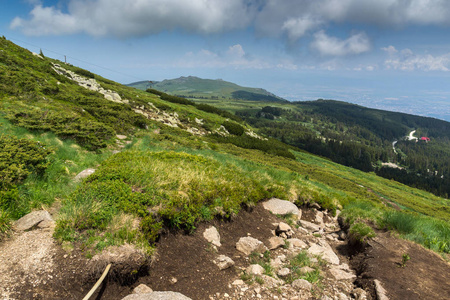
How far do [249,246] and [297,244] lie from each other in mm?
2487

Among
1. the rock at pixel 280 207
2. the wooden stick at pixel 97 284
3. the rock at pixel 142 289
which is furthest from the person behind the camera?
the rock at pixel 280 207

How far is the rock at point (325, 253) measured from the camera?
8288 millimetres

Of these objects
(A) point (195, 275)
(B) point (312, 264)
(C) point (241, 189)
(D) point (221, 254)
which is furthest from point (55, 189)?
(B) point (312, 264)

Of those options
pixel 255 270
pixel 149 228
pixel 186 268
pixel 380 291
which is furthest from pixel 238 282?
pixel 380 291

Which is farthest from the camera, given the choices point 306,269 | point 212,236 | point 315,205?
point 315,205

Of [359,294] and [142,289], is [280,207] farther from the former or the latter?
[142,289]

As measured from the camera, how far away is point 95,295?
Result: 15.3 feet

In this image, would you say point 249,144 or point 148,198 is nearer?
point 148,198

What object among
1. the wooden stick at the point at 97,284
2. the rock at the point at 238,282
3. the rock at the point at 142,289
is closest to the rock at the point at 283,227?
the rock at the point at 238,282

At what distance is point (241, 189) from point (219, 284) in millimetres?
4709

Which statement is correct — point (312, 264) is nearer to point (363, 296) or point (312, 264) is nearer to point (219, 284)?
point (363, 296)

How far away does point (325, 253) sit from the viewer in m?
8.64

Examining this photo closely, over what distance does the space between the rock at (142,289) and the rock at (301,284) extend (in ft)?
13.3

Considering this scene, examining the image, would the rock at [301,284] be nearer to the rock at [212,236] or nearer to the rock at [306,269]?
the rock at [306,269]
